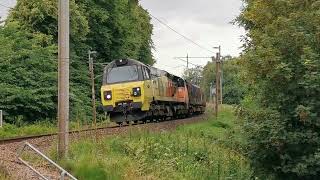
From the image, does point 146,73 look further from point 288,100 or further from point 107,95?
point 288,100

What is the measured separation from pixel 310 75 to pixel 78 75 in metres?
31.5

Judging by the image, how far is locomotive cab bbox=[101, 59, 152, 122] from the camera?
2700 cm

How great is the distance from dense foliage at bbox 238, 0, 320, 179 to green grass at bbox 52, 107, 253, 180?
1.23 metres

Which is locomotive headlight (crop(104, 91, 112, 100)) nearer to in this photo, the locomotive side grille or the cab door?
the locomotive side grille

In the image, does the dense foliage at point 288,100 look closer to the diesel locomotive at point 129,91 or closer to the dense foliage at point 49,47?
the diesel locomotive at point 129,91

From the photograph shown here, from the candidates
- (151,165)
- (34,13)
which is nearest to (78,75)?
(34,13)

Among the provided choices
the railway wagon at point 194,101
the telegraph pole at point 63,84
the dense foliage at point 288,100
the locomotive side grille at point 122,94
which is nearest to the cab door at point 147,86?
the locomotive side grille at point 122,94

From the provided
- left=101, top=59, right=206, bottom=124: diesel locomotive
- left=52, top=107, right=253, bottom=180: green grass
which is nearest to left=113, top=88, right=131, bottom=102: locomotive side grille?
left=101, top=59, right=206, bottom=124: diesel locomotive

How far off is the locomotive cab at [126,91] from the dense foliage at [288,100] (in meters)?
11.9

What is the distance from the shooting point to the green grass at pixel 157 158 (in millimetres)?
12930

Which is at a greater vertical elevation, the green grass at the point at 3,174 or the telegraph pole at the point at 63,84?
the telegraph pole at the point at 63,84

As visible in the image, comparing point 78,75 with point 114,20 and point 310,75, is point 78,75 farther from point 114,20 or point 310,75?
point 310,75

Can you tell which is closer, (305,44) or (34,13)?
(305,44)

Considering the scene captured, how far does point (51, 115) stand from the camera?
34812mm
